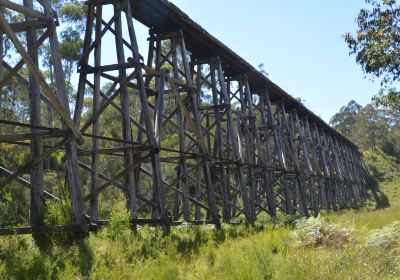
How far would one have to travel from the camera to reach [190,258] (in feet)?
17.1

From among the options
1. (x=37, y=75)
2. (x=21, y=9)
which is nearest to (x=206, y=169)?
(x=37, y=75)

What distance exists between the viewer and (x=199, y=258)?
16.8 feet

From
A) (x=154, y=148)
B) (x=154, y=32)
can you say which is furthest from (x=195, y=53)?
(x=154, y=148)

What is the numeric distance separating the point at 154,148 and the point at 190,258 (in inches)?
108

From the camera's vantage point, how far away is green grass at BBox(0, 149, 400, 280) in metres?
4.07

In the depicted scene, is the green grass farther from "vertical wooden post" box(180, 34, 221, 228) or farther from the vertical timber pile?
"vertical wooden post" box(180, 34, 221, 228)

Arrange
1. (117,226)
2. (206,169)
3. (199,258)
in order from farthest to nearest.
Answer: (206,169), (117,226), (199,258)

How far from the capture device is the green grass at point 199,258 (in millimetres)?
4070

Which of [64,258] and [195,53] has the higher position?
[195,53]

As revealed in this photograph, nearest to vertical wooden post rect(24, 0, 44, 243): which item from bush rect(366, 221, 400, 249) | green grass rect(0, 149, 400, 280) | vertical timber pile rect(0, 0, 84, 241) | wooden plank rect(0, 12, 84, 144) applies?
vertical timber pile rect(0, 0, 84, 241)

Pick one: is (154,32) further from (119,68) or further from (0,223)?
(0,223)

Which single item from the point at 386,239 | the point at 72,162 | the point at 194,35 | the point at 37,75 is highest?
the point at 194,35

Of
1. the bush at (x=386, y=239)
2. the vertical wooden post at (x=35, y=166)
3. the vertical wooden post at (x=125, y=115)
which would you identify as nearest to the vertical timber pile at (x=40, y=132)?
the vertical wooden post at (x=35, y=166)

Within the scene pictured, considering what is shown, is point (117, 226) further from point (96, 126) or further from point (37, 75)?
point (96, 126)
